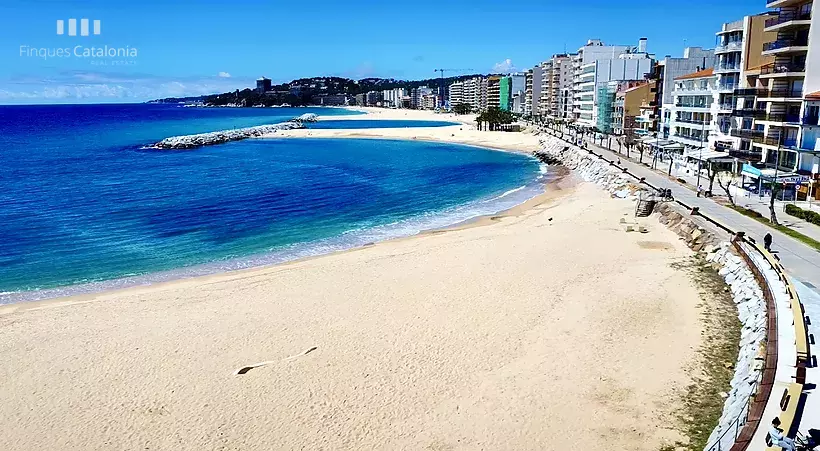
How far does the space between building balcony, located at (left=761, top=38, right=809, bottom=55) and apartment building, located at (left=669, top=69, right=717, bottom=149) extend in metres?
10.2

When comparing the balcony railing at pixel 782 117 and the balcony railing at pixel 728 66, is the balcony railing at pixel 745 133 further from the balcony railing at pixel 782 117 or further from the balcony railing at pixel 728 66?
the balcony railing at pixel 728 66

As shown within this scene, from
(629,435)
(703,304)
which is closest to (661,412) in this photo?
(629,435)

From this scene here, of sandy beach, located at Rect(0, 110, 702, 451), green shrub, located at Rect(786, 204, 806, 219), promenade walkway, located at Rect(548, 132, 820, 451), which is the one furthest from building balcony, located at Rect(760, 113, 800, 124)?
sandy beach, located at Rect(0, 110, 702, 451)

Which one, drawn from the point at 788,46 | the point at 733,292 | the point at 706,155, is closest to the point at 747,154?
the point at 706,155

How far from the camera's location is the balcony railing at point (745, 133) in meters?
43.1

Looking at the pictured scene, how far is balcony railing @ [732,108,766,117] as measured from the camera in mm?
43247

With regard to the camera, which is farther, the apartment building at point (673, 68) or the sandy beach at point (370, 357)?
the apartment building at point (673, 68)

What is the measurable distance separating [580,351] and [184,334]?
13141mm

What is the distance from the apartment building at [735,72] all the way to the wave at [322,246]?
15.4 meters

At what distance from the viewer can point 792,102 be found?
38.7 metres

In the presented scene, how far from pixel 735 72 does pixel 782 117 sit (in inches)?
410

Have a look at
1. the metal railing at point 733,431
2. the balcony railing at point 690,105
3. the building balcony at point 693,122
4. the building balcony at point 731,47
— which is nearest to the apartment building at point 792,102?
the building balcony at point 731,47

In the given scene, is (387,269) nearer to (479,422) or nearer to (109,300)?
(109,300)

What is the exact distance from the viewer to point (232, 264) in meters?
30.7
